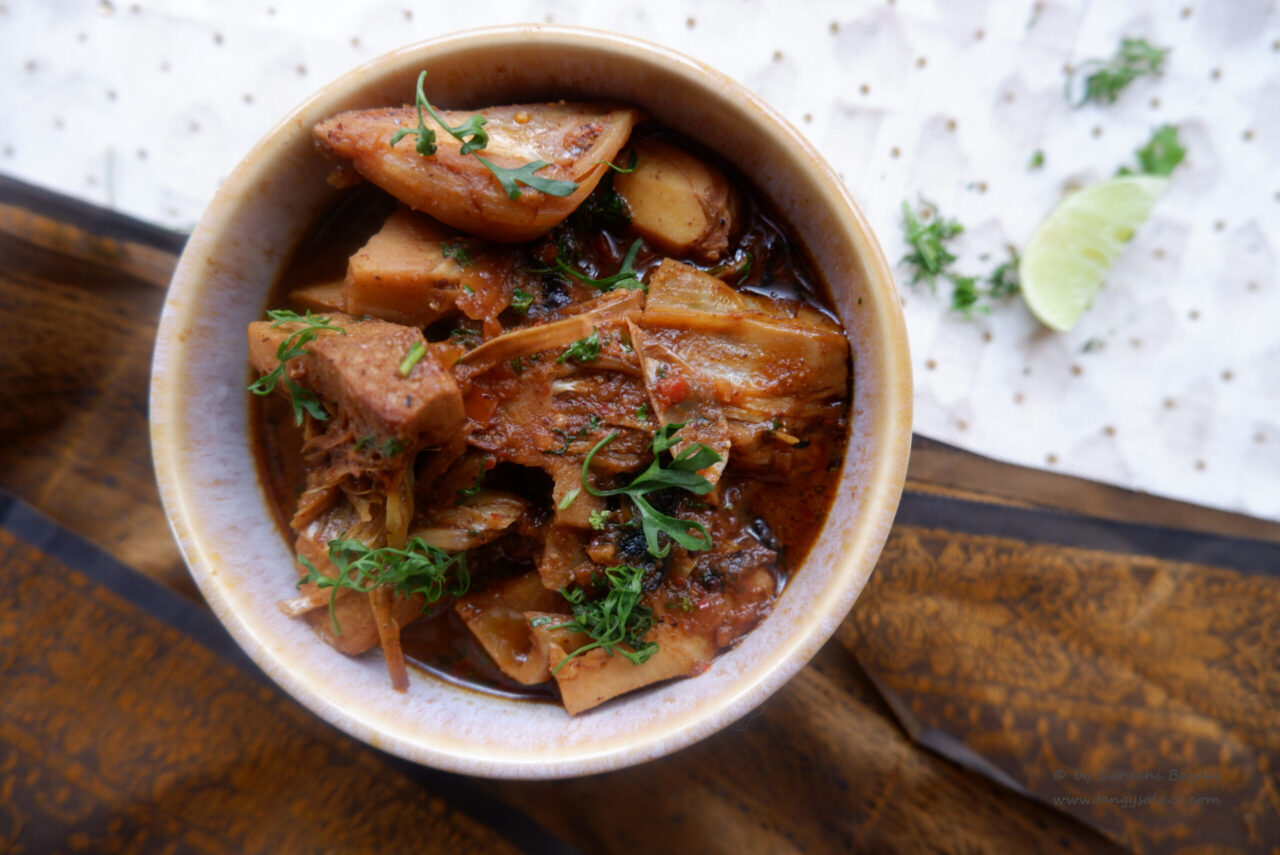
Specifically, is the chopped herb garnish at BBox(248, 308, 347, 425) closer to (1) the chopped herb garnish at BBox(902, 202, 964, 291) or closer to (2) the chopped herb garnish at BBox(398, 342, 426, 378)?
(2) the chopped herb garnish at BBox(398, 342, 426, 378)

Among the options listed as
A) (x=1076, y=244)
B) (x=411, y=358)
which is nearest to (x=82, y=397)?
(x=411, y=358)

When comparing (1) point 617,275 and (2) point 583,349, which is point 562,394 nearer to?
(2) point 583,349

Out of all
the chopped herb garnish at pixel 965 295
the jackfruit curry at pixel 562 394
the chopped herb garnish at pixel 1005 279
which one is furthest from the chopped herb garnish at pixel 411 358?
the chopped herb garnish at pixel 1005 279

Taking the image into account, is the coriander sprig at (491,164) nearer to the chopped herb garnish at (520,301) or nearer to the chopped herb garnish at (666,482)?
the chopped herb garnish at (520,301)

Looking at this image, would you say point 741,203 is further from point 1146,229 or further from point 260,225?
point 1146,229

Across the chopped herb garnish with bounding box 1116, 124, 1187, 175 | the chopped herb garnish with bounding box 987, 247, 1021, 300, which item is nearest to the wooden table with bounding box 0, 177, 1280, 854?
the chopped herb garnish with bounding box 987, 247, 1021, 300

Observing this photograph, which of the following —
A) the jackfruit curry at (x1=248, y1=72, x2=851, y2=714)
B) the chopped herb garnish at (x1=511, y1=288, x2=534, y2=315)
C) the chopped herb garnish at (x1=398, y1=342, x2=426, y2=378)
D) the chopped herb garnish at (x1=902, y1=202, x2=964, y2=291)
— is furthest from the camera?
the chopped herb garnish at (x1=902, y1=202, x2=964, y2=291)
